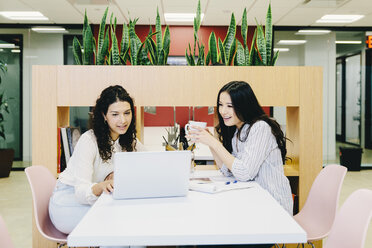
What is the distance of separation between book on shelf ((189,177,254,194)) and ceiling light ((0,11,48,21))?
523 centimetres

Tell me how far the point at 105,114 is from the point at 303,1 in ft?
13.9

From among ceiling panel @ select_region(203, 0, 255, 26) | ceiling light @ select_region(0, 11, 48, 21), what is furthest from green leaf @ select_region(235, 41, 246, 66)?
ceiling light @ select_region(0, 11, 48, 21)

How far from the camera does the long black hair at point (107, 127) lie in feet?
6.49

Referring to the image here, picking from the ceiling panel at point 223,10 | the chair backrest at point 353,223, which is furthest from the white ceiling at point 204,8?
the chair backrest at point 353,223

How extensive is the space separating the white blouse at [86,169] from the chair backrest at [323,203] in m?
1.14

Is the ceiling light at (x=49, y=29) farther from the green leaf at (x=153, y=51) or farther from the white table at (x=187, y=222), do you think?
the white table at (x=187, y=222)

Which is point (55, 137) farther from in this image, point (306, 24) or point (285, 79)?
point (306, 24)

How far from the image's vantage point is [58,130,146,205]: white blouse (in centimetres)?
177

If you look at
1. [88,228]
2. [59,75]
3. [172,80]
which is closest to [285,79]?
[172,80]

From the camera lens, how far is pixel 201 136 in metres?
1.95

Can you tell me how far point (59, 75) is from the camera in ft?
8.37

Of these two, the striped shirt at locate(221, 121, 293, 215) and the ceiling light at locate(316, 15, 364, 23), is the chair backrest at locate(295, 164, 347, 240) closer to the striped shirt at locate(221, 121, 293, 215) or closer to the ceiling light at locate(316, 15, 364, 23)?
the striped shirt at locate(221, 121, 293, 215)

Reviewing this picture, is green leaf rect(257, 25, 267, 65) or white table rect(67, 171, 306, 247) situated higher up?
green leaf rect(257, 25, 267, 65)

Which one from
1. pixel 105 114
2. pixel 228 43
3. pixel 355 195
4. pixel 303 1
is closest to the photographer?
pixel 355 195
